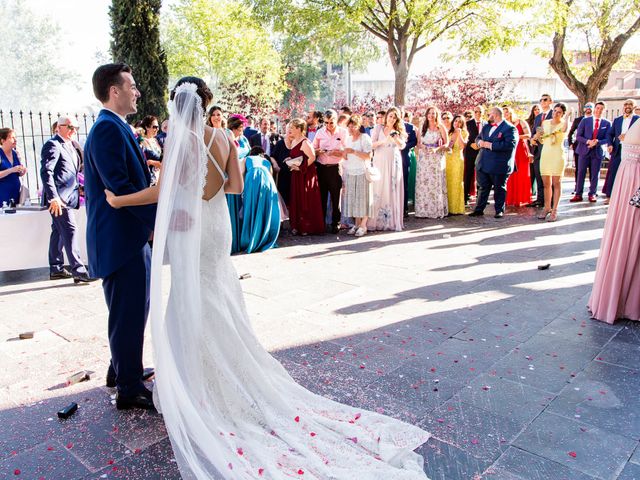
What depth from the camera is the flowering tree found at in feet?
57.9

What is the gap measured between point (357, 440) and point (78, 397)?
78.4 inches

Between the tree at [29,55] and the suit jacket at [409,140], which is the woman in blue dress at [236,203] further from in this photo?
the tree at [29,55]

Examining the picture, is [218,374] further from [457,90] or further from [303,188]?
[457,90]

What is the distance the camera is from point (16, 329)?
5012mm

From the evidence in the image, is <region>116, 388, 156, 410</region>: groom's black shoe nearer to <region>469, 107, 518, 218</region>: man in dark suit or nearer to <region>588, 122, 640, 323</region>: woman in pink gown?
<region>588, 122, 640, 323</region>: woman in pink gown

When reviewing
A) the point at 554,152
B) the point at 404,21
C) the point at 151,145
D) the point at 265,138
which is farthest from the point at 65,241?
the point at 404,21

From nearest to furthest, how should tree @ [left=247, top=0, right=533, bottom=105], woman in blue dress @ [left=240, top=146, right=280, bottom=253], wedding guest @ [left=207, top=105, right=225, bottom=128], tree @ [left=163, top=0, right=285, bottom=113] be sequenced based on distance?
1. wedding guest @ [left=207, top=105, right=225, bottom=128]
2. woman in blue dress @ [left=240, top=146, right=280, bottom=253]
3. tree @ [left=247, top=0, right=533, bottom=105]
4. tree @ [left=163, top=0, right=285, bottom=113]

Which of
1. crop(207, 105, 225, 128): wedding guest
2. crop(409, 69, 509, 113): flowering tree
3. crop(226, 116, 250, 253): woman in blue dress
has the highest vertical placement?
crop(409, 69, 509, 113): flowering tree

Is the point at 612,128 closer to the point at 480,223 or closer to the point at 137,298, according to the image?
the point at 480,223

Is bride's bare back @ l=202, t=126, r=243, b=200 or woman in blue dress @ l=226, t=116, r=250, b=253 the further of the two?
woman in blue dress @ l=226, t=116, r=250, b=253

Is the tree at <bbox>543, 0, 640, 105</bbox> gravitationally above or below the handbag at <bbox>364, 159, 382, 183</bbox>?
above

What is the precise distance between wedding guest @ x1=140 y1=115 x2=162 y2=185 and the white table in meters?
1.23

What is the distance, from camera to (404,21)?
1614cm

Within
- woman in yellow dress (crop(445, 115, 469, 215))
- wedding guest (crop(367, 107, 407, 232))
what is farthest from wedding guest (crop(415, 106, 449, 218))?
wedding guest (crop(367, 107, 407, 232))
